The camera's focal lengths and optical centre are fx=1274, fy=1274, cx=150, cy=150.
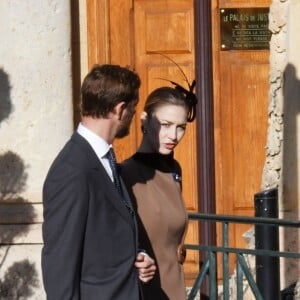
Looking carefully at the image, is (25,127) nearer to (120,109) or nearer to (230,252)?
(230,252)

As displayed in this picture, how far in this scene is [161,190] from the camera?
500 centimetres

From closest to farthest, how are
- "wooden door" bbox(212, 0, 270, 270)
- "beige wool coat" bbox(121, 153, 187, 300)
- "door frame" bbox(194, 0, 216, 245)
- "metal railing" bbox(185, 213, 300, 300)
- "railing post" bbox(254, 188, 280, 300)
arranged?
1. "beige wool coat" bbox(121, 153, 187, 300)
2. "metal railing" bbox(185, 213, 300, 300)
3. "railing post" bbox(254, 188, 280, 300)
4. "door frame" bbox(194, 0, 216, 245)
5. "wooden door" bbox(212, 0, 270, 270)

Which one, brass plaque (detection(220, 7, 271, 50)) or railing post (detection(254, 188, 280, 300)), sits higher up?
brass plaque (detection(220, 7, 271, 50))

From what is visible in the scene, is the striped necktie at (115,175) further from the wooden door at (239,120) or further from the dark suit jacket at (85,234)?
the wooden door at (239,120)

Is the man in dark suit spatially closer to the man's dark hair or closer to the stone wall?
the man's dark hair

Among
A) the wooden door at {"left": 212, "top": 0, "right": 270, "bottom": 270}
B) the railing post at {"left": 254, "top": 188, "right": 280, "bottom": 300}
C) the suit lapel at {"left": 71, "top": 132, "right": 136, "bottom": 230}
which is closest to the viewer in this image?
the suit lapel at {"left": 71, "top": 132, "right": 136, "bottom": 230}

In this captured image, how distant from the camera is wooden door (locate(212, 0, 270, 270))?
8297mm

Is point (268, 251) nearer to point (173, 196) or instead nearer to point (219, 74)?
point (173, 196)

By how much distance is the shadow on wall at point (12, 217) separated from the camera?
773 cm

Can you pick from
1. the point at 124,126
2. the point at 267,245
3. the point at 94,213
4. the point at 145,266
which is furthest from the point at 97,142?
the point at 267,245

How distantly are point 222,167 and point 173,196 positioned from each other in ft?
10.9

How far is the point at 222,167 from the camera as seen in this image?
8.33 meters

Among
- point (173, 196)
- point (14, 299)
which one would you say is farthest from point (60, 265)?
point (14, 299)

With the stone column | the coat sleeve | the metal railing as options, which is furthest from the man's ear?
the stone column
